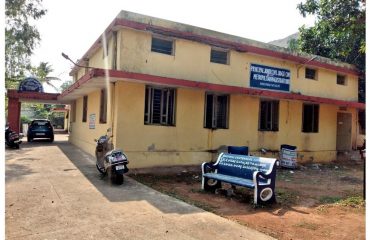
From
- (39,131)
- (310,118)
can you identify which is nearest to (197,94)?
(310,118)

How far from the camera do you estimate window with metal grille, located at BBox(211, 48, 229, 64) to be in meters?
12.1

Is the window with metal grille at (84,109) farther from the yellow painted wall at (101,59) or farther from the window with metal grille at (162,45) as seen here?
the window with metal grille at (162,45)

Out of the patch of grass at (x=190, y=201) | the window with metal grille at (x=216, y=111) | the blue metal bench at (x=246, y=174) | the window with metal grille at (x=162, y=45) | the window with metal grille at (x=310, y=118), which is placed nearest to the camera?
the patch of grass at (x=190, y=201)

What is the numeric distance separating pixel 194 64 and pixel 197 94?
1123 millimetres

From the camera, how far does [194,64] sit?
11422mm

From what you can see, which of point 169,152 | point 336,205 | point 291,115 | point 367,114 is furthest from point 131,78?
point 291,115

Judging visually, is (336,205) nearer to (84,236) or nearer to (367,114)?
(367,114)

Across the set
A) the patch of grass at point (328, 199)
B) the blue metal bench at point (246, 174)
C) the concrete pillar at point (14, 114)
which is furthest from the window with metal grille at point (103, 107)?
the concrete pillar at point (14, 114)

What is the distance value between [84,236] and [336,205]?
528 centimetres

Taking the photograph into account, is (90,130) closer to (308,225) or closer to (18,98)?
(18,98)

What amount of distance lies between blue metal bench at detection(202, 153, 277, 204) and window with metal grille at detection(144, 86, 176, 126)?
3504 mm

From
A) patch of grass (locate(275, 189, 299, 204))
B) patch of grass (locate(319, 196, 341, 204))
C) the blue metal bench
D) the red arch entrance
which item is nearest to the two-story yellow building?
the blue metal bench

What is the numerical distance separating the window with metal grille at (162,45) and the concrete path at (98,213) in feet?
15.4

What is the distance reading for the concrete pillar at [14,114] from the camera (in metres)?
19.5
